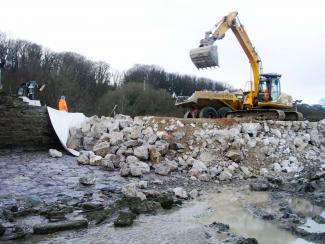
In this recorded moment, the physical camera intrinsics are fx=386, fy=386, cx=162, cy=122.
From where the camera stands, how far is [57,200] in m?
8.07

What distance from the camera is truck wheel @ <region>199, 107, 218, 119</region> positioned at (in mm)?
→ 16094

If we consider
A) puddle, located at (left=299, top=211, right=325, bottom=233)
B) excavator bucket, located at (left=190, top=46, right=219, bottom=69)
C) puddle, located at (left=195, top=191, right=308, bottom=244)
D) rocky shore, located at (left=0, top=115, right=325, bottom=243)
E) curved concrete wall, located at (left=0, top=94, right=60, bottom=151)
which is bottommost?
puddle, located at (left=299, top=211, right=325, bottom=233)

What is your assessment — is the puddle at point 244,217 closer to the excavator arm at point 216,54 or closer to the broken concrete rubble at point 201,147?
the broken concrete rubble at point 201,147

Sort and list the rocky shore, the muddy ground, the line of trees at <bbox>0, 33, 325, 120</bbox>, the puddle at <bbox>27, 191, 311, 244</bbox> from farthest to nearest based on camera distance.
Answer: the line of trees at <bbox>0, 33, 325, 120</bbox> → the rocky shore → the muddy ground → the puddle at <bbox>27, 191, 311, 244</bbox>

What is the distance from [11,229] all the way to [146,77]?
40546 mm

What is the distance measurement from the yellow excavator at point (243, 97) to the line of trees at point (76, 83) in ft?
47.1

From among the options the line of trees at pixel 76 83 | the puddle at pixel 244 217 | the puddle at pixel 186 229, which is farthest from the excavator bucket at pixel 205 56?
the line of trees at pixel 76 83

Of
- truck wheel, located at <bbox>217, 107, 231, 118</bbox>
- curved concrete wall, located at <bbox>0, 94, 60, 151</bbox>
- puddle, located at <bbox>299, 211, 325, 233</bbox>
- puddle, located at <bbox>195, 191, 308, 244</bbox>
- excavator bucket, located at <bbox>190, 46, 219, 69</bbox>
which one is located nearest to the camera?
puddle, located at <bbox>195, 191, 308, 244</bbox>

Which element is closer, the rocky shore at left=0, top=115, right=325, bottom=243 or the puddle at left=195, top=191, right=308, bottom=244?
the puddle at left=195, top=191, right=308, bottom=244

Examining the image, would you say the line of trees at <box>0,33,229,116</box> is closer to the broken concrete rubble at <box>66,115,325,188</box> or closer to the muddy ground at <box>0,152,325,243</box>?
the broken concrete rubble at <box>66,115,325,188</box>

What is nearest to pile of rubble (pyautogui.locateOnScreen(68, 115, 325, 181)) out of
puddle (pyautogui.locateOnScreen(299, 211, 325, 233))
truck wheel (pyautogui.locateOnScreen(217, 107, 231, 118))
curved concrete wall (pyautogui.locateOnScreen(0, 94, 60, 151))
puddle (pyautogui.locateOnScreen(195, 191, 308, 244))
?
curved concrete wall (pyautogui.locateOnScreen(0, 94, 60, 151))

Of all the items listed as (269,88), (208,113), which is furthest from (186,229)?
(269,88)

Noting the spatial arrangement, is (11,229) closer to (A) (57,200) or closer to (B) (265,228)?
(A) (57,200)

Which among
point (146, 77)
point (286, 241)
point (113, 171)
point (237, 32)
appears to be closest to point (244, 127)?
point (237, 32)
